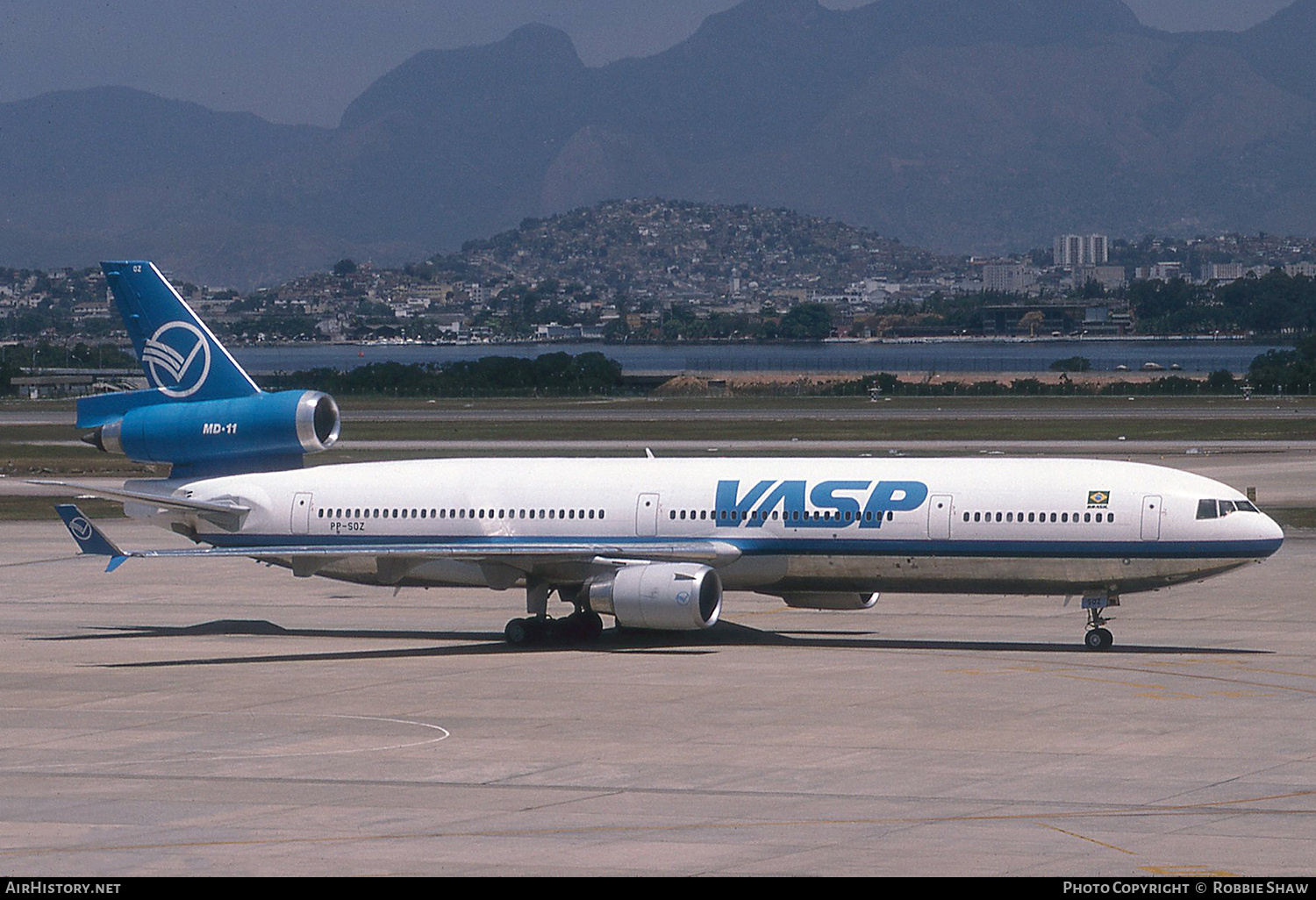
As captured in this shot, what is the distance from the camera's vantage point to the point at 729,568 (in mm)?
44750

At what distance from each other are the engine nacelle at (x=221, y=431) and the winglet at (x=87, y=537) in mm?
5101

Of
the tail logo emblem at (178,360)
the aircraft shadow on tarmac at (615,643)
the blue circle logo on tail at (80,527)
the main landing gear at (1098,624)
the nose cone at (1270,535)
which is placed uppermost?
the tail logo emblem at (178,360)

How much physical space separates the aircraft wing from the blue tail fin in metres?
4.75

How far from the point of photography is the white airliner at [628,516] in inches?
1673

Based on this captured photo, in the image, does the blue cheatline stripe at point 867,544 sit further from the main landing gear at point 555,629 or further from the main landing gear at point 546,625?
the main landing gear at point 555,629

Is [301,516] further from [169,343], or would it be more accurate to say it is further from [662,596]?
[662,596]

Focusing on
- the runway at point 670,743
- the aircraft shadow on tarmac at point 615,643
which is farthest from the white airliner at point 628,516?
the runway at point 670,743

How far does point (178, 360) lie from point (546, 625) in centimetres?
1198

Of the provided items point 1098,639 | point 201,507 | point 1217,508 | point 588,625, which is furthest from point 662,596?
point 201,507

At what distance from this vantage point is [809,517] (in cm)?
4419

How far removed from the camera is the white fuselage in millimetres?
42281

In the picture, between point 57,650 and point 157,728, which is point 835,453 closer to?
point 57,650

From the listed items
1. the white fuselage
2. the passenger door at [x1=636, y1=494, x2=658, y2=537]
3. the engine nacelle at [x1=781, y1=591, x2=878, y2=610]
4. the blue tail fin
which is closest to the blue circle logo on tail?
the white fuselage

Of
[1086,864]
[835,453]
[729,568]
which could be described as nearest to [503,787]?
[1086,864]
